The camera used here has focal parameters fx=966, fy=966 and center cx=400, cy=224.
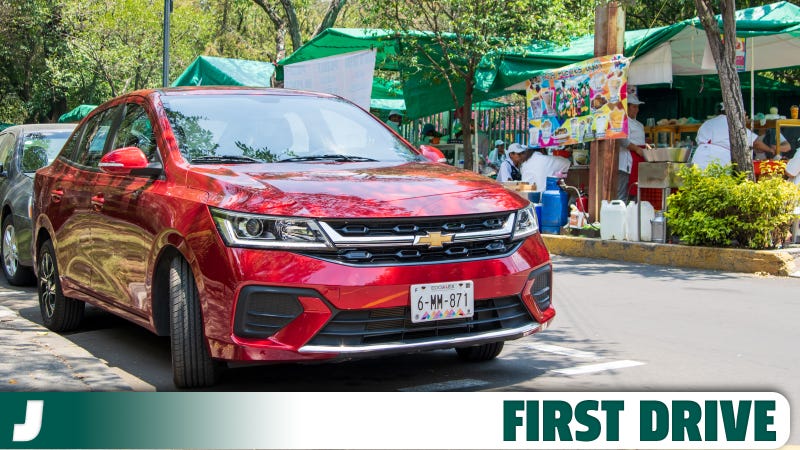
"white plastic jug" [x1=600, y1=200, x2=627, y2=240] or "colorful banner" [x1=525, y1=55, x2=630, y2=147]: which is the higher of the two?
"colorful banner" [x1=525, y1=55, x2=630, y2=147]

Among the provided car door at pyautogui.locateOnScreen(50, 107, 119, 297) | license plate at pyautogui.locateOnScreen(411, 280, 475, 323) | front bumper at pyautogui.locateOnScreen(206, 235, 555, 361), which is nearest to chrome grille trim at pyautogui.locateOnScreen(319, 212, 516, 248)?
front bumper at pyautogui.locateOnScreen(206, 235, 555, 361)

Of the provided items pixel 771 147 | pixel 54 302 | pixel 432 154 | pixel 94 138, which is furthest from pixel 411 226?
pixel 771 147

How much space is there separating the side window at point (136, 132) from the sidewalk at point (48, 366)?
132 centimetres

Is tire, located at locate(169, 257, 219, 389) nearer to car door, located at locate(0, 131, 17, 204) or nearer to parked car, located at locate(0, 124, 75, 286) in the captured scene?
parked car, located at locate(0, 124, 75, 286)

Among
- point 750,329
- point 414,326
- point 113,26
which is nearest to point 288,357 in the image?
point 414,326

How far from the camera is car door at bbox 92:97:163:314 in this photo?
538 cm

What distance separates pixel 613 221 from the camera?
1184cm

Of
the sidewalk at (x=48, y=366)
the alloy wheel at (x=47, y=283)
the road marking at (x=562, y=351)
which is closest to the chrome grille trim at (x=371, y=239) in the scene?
the sidewalk at (x=48, y=366)

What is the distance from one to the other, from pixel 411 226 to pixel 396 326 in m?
0.48

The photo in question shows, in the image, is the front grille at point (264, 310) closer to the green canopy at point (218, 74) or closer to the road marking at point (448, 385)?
the road marking at point (448, 385)

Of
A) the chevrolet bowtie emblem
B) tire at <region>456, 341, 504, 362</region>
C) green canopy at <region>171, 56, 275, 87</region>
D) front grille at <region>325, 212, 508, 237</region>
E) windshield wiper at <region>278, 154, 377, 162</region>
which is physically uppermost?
green canopy at <region>171, 56, 275, 87</region>

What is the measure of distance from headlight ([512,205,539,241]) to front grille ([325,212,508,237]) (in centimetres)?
17

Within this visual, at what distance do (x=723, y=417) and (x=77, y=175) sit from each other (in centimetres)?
459

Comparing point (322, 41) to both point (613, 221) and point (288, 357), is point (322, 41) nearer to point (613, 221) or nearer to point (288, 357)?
point (613, 221)
